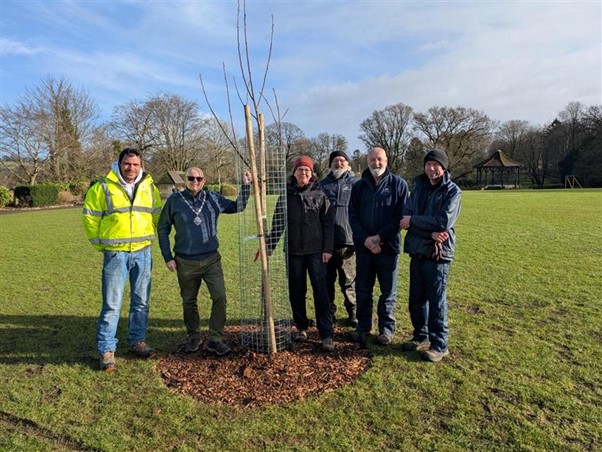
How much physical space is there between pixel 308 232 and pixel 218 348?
1.55 meters

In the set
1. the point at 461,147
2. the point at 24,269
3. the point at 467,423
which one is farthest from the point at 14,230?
the point at 461,147

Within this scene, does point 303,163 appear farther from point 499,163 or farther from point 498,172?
point 498,172

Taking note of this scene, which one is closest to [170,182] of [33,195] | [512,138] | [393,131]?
[33,195]

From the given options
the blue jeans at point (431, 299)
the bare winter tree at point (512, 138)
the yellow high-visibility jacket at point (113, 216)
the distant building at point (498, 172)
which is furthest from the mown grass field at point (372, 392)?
the bare winter tree at point (512, 138)

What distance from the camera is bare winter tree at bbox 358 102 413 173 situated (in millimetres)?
58188

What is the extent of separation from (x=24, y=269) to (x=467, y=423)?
9.34m

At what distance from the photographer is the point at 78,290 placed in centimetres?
711

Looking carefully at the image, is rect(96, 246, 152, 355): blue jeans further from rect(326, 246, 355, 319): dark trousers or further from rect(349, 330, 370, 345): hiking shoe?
rect(349, 330, 370, 345): hiking shoe

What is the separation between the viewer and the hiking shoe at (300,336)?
4.62m

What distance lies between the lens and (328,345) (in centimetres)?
435

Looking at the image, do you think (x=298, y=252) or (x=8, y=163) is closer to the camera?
(x=298, y=252)

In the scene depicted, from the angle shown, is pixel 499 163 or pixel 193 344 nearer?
pixel 193 344

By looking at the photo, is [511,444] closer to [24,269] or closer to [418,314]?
[418,314]

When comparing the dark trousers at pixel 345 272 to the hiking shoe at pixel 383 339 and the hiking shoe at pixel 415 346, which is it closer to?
the hiking shoe at pixel 383 339
